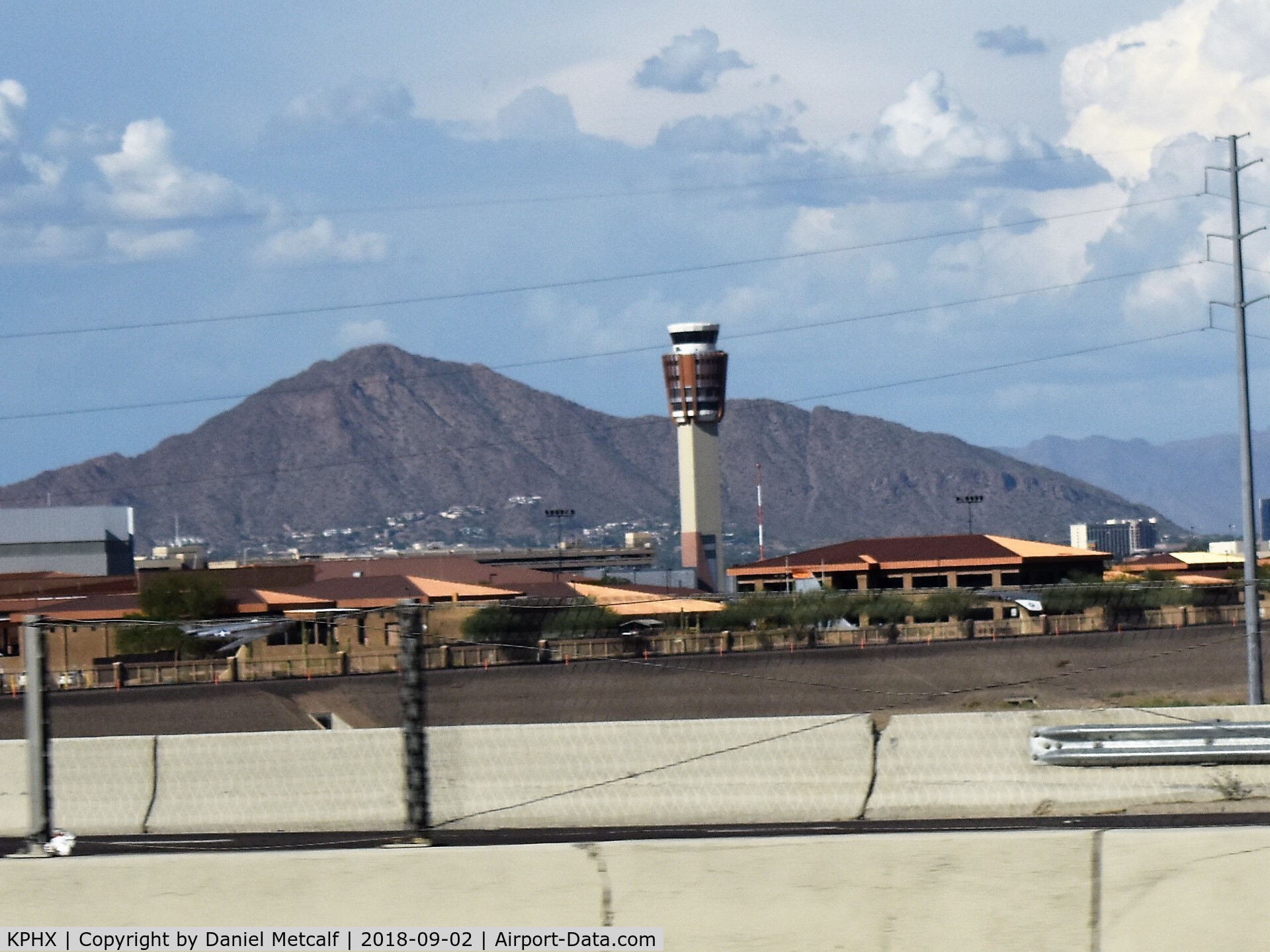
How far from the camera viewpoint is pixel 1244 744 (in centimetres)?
1345

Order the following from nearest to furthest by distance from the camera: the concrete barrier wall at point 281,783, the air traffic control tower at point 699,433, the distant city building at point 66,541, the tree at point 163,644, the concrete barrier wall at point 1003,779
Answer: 1. the concrete barrier wall at point 1003,779
2. the concrete barrier wall at point 281,783
3. the tree at point 163,644
4. the distant city building at point 66,541
5. the air traffic control tower at point 699,433

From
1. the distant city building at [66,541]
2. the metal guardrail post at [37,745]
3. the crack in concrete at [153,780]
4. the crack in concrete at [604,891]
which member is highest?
the distant city building at [66,541]

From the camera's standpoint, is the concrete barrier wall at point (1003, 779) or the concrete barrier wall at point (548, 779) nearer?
the concrete barrier wall at point (1003, 779)

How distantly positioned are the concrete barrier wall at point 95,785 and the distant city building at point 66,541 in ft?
385

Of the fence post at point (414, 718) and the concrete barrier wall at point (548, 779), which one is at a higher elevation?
the fence post at point (414, 718)

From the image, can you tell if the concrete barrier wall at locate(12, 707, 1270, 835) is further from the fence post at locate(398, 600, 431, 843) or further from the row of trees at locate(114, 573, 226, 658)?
the row of trees at locate(114, 573, 226, 658)

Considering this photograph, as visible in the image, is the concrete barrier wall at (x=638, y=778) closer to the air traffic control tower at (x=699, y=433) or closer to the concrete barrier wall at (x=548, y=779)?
the concrete barrier wall at (x=548, y=779)

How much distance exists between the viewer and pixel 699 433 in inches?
6801

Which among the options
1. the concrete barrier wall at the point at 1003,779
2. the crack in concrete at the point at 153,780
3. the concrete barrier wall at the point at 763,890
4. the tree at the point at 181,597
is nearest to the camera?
the concrete barrier wall at the point at 763,890

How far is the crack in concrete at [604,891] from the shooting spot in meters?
7.59

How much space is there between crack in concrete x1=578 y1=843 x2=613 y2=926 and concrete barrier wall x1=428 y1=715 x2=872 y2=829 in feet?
21.5

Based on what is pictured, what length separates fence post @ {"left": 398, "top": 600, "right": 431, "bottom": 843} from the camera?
29.2 ft

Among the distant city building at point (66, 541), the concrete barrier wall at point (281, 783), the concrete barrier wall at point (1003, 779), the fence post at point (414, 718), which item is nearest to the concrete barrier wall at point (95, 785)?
the concrete barrier wall at point (281, 783)
